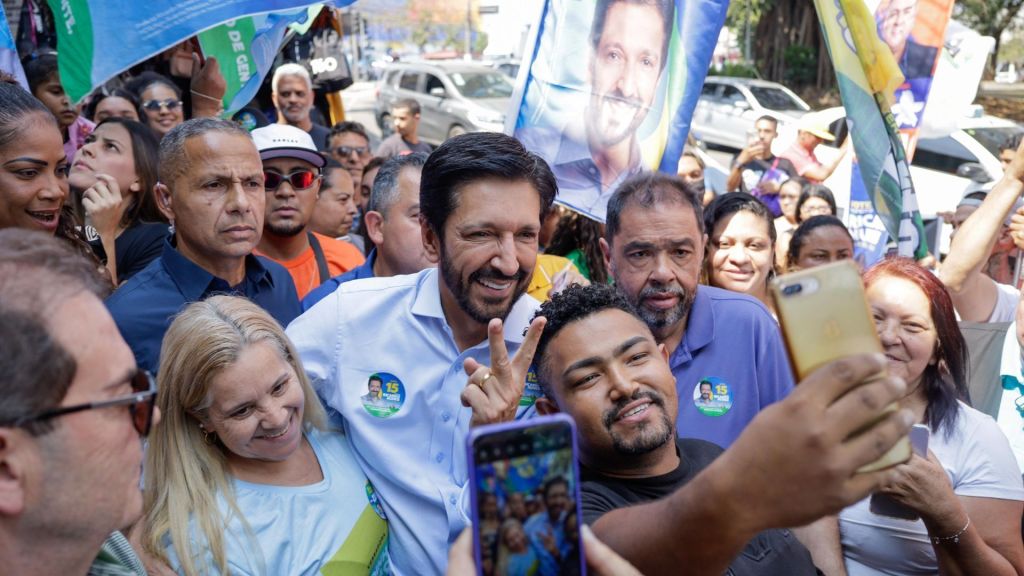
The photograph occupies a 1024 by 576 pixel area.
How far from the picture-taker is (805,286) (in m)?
1.24

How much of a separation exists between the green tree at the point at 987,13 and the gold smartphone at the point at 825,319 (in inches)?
1228

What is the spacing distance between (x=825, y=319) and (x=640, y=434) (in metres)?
1.01

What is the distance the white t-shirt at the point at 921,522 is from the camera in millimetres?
2678

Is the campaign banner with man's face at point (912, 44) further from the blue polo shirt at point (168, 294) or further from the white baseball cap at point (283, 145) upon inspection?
the blue polo shirt at point (168, 294)

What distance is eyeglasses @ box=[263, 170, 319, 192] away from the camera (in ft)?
14.4

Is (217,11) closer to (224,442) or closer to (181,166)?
(181,166)

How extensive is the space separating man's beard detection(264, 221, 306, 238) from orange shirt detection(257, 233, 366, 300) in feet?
0.47

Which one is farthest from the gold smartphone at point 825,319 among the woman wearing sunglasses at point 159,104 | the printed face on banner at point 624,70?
the woman wearing sunglasses at point 159,104

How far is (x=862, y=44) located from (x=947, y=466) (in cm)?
230

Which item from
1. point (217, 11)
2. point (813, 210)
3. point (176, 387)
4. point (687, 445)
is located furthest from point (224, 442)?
point (813, 210)

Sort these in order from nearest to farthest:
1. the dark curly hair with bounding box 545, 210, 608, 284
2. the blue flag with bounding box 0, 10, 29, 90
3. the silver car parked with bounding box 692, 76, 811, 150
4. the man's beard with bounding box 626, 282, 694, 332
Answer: the man's beard with bounding box 626, 282, 694, 332 → the blue flag with bounding box 0, 10, 29, 90 → the dark curly hair with bounding box 545, 210, 608, 284 → the silver car parked with bounding box 692, 76, 811, 150

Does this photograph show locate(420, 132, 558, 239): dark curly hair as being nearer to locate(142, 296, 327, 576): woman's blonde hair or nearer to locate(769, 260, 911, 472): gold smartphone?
locate(142, 296, 327, 576): woman's blonde hair

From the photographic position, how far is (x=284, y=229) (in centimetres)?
436

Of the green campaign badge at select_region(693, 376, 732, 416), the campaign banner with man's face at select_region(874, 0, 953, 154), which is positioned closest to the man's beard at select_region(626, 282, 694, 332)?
the green campaign badge at select_region(693, 376, 732, 416)
